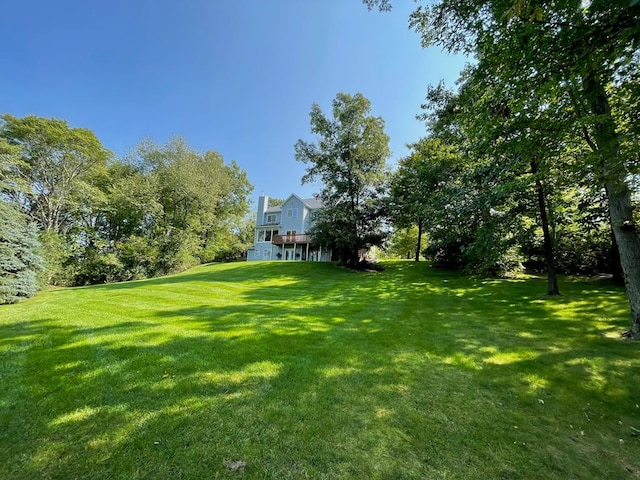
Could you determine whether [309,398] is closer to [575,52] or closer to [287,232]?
[575,52]

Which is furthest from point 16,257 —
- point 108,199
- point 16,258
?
point 108,199

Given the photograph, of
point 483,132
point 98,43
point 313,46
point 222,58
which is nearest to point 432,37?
point 483,132

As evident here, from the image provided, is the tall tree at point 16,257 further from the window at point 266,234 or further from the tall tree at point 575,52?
the window at point 266,234

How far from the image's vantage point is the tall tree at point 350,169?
20344 millimetres

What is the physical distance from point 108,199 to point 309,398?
29780 mm

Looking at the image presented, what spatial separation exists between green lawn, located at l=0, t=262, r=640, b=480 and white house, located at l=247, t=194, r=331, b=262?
22.7 meters

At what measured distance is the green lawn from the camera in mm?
2234

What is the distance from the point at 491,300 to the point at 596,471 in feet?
28.0

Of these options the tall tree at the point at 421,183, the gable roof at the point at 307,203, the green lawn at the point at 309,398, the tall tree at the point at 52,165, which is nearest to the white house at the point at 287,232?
the gable roof at the point at 307,203

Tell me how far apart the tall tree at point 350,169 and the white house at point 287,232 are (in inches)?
308

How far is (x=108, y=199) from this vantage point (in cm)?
2502

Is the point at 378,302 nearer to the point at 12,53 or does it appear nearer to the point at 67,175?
the point at 12,53

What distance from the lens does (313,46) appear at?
39.9ft

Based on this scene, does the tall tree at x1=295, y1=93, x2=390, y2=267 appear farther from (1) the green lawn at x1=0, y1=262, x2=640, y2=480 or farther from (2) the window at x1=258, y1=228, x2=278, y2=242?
(1) the green lawn at x1=0, y1=262, x2=640, y2=480
